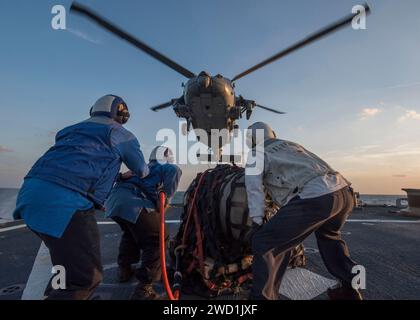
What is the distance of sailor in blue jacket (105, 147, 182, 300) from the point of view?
2795mm

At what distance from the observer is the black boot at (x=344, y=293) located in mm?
2479

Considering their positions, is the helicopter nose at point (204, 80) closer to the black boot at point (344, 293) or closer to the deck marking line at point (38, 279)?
the deck marking line at point (38, 279)

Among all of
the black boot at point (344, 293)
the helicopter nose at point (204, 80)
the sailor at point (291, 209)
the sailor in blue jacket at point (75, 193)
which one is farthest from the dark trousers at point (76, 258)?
the helicopter nose at point (204, 80)

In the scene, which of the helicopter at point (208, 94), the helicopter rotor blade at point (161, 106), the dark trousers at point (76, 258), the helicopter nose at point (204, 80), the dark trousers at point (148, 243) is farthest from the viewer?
the helicopter rotor blade at point (161, 106)

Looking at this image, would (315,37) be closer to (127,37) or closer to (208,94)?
(208,94)

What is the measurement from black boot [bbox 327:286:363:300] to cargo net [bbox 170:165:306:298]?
0.94m

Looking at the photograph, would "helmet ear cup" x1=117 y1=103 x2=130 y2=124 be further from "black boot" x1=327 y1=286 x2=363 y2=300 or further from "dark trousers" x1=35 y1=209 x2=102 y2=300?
"black boot" x1=327 y1=286 x2=363 y2=300

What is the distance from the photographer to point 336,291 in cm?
260

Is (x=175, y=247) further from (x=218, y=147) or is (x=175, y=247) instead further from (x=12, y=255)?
(x=218, y=147)

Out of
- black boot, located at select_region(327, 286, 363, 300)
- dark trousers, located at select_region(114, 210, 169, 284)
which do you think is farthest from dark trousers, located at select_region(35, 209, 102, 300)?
black boot, located at select_region(327, 286, 363, 300)

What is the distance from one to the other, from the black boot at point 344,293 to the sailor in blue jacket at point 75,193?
7.58 feet

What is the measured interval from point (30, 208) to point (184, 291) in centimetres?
191

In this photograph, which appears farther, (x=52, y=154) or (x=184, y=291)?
(x=184, y=291)
